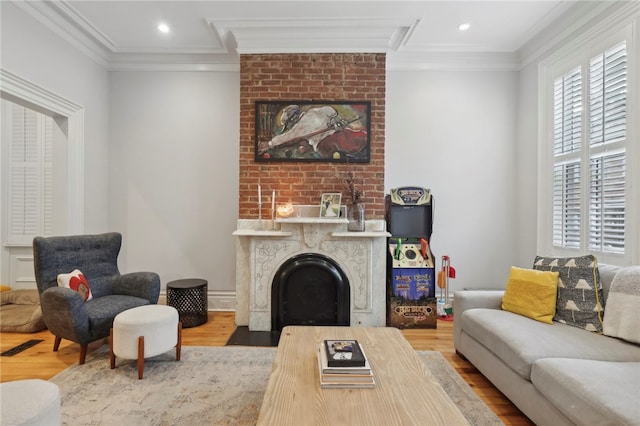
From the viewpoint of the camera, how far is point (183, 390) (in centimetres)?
212

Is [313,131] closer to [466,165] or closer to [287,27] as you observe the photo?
[287,27]

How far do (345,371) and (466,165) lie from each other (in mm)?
3255

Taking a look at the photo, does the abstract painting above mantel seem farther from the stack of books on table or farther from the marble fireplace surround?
the stack of books on table

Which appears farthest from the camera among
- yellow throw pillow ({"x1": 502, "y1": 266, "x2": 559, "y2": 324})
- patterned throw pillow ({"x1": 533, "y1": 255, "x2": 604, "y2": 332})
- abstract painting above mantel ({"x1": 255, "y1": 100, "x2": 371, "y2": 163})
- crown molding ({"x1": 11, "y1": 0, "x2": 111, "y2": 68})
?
abstract painting above mantel ({"x1": 255, "y1": 100, "x2": 371, "y2": 163})

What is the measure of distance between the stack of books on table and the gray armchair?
203 centimetres

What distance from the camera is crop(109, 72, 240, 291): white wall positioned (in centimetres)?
388

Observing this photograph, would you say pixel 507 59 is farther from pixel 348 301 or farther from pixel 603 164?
pixel 348 301

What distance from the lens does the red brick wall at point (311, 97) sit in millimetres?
3396

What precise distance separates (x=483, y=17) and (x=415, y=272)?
2.69m

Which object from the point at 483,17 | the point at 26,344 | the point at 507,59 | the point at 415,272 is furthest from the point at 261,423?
the point at 507,59

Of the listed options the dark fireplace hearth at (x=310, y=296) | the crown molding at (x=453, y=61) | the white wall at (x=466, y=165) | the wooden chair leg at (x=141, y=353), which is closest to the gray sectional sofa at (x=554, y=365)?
the dark fireplace hearth at (x=310, y=296)

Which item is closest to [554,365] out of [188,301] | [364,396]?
[364,396]

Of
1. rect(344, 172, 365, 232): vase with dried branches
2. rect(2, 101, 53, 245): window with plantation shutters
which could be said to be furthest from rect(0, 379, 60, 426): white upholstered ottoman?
rect(2, 101, 53, 245): window with plantation shutters

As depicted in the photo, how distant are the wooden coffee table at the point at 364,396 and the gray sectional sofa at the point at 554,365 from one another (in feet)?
2.07
